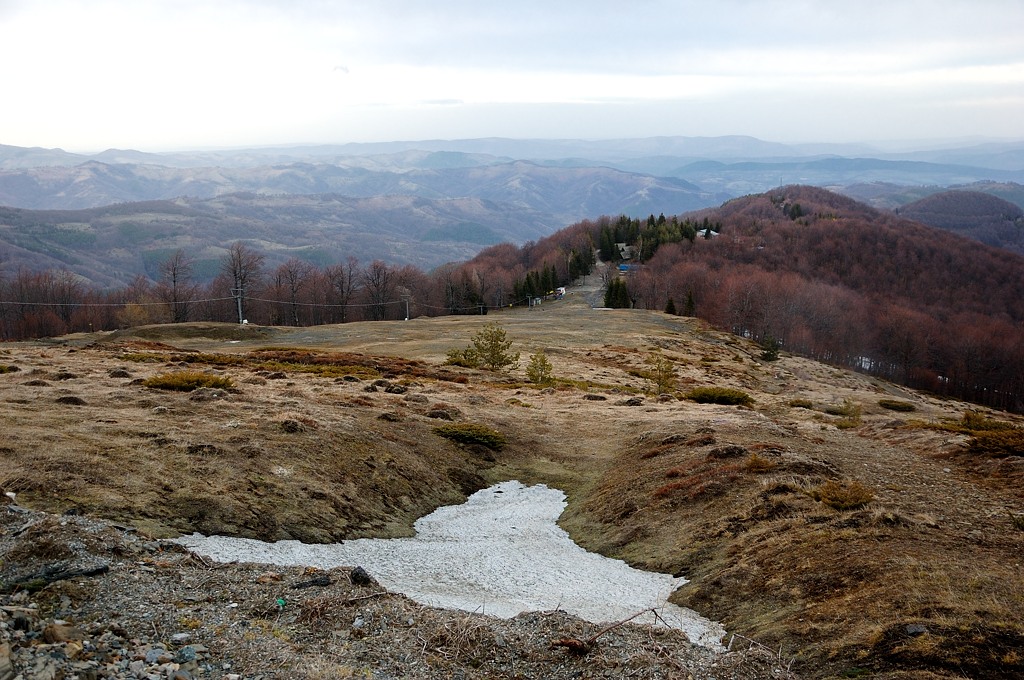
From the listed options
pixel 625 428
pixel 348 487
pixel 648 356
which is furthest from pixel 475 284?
pixel 348 487

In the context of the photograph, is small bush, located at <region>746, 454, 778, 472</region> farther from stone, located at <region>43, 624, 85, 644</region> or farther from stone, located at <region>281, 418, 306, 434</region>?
stone, located at <region>43, 624, 85, 644</region>

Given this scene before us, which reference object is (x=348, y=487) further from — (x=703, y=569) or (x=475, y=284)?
(x=475, y=284)

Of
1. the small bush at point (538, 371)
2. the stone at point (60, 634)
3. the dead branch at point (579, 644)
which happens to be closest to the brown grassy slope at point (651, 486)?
the dead branch at point (579, 644)

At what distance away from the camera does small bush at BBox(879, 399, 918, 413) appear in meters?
48.1

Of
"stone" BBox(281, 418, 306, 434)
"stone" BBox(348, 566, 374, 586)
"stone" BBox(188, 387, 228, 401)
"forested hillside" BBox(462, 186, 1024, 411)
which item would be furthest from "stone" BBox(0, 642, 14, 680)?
"forested hillside" BBox(462, 186, 1024, 411)

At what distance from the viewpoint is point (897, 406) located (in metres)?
48.3

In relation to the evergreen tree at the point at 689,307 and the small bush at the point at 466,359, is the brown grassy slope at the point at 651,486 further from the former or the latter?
the evergreen tree at the point at 689,307

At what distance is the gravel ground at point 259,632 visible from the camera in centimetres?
783

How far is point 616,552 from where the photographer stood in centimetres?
1492

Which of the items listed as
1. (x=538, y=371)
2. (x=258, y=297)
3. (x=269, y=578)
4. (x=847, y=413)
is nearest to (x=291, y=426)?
(x=269, y=578)

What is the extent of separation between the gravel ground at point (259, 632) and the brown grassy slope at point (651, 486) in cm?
200

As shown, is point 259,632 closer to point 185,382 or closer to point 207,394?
point 207,394

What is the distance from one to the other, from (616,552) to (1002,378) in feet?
476

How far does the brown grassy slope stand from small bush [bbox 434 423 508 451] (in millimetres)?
484
